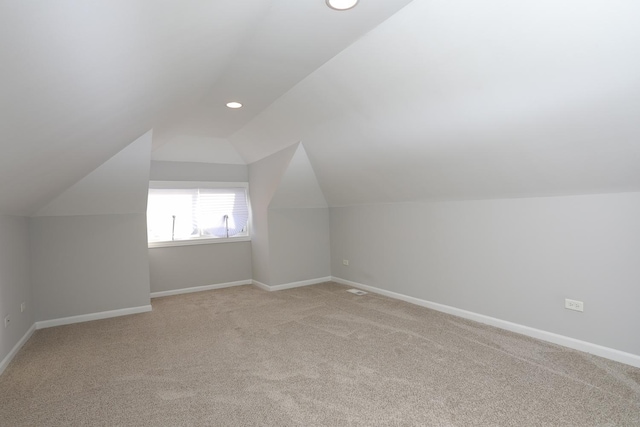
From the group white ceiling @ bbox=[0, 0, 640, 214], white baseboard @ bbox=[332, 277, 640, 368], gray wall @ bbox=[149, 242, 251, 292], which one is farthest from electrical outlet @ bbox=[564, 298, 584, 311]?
gray wall @ bbox=[149, 242, 251, 292]

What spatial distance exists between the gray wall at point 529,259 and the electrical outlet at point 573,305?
34 mm

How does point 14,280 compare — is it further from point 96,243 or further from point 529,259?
point 529,259

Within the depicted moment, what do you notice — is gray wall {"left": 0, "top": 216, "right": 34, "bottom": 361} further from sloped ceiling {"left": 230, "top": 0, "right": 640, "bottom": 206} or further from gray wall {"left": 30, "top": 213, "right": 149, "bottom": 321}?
sloped ceiling {"left": 230, "top": 0, "right": 640, "bottom": 206}

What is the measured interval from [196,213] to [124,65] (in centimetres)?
443

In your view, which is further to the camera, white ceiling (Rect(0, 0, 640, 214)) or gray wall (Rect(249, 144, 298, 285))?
gray wall (Rect(249, 144, 298, 285))

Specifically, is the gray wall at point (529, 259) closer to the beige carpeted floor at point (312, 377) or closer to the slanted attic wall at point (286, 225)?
the beige carpeted floor at point (312, 377)

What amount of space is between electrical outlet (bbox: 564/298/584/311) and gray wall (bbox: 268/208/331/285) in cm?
371

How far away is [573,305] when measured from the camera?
3.04 meters

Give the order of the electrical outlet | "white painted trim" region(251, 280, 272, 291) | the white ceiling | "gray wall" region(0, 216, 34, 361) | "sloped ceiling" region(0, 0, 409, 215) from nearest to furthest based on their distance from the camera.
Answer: "sloped ceiling" region(0, 0, 409, 215)
the white ceiling
the electrical outlet
"gray wall" region(0, 216, 34, 361)
"white painted trim" region(251, 280, 272, 291)

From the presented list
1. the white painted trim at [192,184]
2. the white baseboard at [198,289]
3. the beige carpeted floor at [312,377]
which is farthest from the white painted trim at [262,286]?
the white painted trim at [192,184]

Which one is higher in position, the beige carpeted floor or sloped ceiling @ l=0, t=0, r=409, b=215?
sloped ceiling @ l=0, t=0, r=409, b=215

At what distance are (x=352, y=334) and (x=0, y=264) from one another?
10.8 ft

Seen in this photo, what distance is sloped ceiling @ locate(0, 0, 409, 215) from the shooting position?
1.09m

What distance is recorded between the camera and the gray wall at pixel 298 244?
5.70 m
